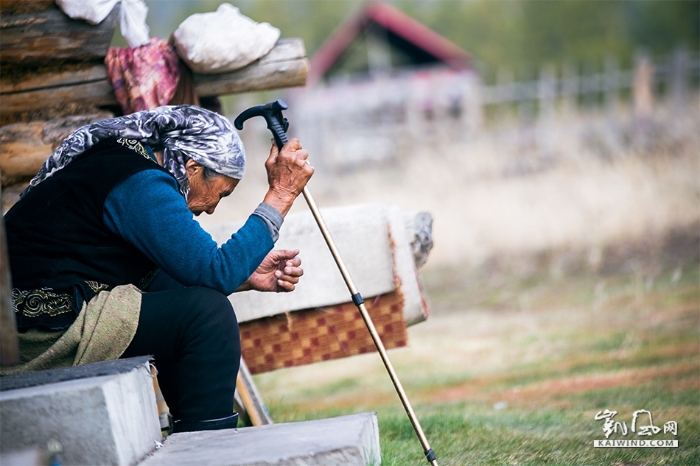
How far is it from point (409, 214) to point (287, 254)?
105 centimetres

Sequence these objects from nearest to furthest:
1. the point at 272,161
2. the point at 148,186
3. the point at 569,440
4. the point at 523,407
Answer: the point at 148,186 < the point at 272,161 < the point at 569,440 < the point at 523,407

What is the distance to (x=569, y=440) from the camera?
3.63 metres

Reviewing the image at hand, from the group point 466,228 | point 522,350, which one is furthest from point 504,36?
point 522,350

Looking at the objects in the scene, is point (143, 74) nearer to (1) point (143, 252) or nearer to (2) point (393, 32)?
(1) point (143, 252)

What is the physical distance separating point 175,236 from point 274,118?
0.69 metres

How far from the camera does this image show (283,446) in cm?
246

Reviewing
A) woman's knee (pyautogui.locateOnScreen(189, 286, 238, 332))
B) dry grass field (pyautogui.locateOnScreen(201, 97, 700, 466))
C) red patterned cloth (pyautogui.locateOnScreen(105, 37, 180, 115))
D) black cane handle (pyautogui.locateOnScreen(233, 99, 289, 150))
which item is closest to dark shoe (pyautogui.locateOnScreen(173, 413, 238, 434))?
woman's knee (pyautogui.locateOnScreen(189, 286, 238, 332))

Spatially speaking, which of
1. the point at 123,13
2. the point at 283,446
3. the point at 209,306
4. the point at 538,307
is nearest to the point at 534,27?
the point at 538,307

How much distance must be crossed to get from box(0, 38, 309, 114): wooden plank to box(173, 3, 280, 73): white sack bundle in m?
0.07

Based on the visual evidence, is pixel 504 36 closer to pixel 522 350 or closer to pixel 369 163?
pixel 369 163

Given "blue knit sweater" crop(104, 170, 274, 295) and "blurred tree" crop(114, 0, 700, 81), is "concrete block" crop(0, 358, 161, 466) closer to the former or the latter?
"blue knit sweater" crop(104, 170, 274, 295)

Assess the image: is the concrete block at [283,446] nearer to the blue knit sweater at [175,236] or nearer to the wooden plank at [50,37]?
the blue knit sweater at [175,236]

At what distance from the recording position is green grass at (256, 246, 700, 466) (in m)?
3.57

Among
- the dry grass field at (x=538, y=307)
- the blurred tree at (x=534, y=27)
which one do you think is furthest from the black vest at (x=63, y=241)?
the blurred tree at (x=534, y=27)
